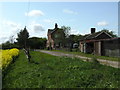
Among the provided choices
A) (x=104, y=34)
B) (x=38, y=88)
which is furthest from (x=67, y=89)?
(x=104, y=34)

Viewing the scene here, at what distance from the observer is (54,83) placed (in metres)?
7.01

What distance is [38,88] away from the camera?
20.9 feet

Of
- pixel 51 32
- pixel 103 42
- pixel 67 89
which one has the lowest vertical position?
pixel 67 89

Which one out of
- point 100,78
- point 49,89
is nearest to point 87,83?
point 100,78

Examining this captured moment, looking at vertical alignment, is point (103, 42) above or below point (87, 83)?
above

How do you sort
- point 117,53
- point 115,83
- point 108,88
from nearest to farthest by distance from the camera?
point 108,88 < point 115,83 < point 117,53

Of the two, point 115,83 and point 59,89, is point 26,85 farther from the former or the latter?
point 115,83

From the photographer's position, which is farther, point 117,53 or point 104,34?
point 104,34

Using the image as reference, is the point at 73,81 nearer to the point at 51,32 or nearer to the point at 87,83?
the point at 87,83

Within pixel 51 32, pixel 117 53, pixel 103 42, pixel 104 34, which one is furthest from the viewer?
pixel 51 32

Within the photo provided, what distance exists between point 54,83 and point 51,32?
59262mm

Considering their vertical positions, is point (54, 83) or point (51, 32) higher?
point (51, 32)

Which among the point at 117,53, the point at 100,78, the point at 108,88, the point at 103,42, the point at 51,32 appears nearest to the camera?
the point at 108,88

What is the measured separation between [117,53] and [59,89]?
17185 mm
